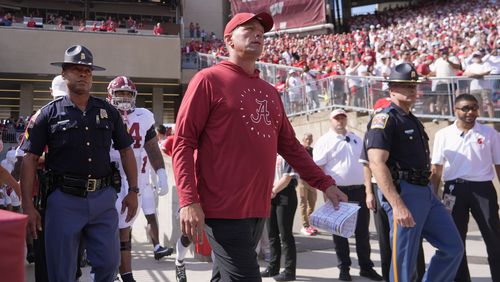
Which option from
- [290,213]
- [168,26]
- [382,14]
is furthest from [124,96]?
[382,14]

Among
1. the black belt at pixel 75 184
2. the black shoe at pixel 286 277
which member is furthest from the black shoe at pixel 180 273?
the black belt at pixel 75 184

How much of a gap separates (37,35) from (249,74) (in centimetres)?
2989

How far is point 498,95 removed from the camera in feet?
35.5

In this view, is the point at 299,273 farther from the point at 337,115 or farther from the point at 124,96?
the point at 124,96

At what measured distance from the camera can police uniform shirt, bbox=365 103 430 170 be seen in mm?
4840

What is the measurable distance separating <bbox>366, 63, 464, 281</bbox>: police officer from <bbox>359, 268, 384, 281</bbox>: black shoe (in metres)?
1.92

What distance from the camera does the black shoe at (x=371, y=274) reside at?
6660mm

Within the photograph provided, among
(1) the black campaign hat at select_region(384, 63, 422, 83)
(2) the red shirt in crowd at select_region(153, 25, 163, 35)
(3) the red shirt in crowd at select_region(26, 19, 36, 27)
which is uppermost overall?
(3) the red shirt in crowd at select_region(26, 19, 36, 27)

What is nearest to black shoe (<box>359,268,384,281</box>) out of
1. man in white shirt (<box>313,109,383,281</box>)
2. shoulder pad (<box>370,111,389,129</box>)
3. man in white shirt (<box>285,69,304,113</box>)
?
man in white shirt (<box>313,109,383,281</box>)

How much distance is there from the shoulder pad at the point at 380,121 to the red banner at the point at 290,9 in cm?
3214

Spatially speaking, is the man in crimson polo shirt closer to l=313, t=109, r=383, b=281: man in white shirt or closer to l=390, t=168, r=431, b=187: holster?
l=390, t=168, r=431, b=187: holster

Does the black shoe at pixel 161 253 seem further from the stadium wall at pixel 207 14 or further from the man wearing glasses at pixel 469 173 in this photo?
the stadium wall at pixel 207 14

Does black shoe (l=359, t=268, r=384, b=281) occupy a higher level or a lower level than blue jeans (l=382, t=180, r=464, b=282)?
lower

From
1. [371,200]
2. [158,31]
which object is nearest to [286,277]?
[371,200]
